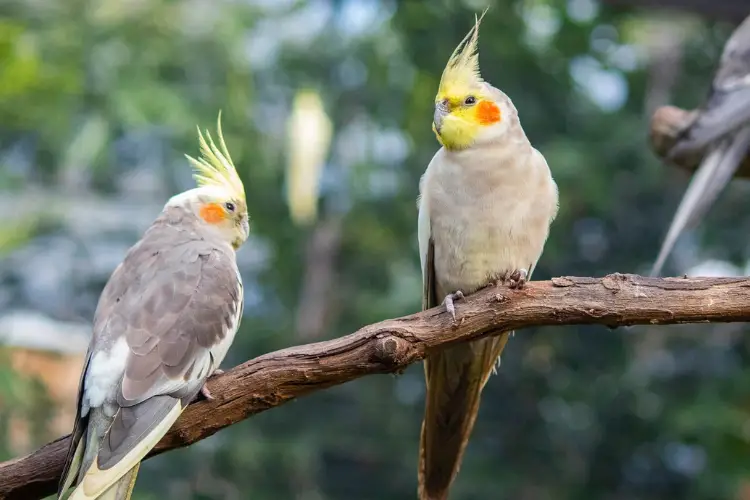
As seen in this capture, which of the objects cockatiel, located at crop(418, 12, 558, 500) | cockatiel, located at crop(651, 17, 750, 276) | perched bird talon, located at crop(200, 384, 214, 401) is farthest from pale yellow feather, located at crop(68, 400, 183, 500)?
cockatiel, located at crop(651, 17, 750, 276)

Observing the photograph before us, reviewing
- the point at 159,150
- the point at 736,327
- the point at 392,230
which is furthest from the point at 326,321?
the point at 736,327

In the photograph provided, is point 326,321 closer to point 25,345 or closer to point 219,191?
point 25,345

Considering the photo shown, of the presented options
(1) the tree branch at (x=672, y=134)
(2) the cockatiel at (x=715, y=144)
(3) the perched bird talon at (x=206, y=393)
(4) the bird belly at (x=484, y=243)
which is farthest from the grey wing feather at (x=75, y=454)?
(1) the tree branch at (x=672, y=134)

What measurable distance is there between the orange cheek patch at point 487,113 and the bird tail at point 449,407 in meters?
0.44

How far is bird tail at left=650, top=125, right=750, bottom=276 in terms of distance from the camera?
269 cm

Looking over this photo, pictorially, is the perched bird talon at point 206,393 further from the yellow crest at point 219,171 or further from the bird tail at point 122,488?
the yellow crest at point 219,171

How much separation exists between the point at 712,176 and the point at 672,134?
191mm

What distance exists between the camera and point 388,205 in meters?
3.89

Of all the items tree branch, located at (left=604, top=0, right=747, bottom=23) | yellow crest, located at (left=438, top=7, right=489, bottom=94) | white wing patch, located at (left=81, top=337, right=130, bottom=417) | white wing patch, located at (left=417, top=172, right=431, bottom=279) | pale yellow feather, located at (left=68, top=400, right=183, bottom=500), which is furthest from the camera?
tree branch, located at (left=604, top=0, right=747, bottom=23)

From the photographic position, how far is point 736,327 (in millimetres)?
4055

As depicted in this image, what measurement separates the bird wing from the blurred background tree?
1.92 metres

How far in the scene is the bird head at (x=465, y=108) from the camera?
5.27 feet

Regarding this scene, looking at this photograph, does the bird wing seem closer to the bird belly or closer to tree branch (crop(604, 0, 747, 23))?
the bird belly

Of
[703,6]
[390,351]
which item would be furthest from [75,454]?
[703,6]
